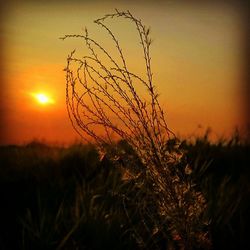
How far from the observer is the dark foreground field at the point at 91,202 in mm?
4477

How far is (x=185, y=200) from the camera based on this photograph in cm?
321

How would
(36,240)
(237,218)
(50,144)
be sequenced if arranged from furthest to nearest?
(50,144) < (237,218) < (36,240)

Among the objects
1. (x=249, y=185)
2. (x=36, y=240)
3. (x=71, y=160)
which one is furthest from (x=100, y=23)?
(x=71, y=160)

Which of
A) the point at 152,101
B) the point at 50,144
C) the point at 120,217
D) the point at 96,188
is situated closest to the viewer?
the point at 152,101

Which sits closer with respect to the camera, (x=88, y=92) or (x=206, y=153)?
(x=88, y=92)

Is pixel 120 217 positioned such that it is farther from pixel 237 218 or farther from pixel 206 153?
pixel 206 153

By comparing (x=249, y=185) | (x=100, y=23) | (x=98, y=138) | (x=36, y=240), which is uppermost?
(x=100, y=23)

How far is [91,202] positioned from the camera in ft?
16.0

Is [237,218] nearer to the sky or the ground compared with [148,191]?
nearer to the ground

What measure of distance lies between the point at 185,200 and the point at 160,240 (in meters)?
1.48

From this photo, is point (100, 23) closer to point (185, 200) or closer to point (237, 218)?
point (185, 200)

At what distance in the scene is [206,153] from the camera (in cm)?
806

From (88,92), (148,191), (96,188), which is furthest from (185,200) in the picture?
(96,188)

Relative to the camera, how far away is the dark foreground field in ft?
14.7
